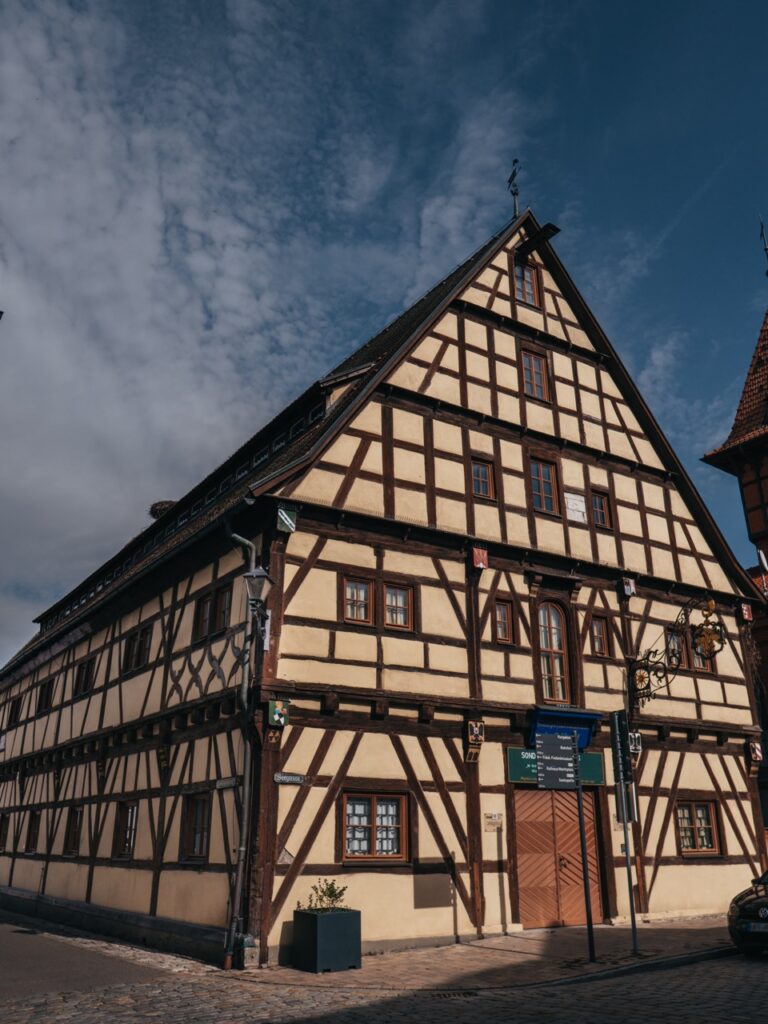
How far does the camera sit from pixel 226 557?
15984 millimetres

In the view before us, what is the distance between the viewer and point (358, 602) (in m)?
15.2

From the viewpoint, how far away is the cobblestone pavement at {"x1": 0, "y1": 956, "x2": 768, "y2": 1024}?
28.9 feet

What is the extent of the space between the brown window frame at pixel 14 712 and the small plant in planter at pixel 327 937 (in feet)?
60.1

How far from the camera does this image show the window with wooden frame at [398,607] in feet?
50.5

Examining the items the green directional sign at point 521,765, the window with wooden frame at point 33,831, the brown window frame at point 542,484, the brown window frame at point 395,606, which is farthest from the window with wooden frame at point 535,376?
the window with wooden frame at point 33,831

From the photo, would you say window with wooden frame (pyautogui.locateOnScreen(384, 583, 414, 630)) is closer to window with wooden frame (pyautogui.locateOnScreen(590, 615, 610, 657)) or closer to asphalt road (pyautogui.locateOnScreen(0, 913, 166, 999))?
window with wooden frame (pyautogui.locateOnScreen(590, 615, 610, 657))

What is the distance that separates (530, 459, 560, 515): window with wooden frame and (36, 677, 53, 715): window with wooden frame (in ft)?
50.0

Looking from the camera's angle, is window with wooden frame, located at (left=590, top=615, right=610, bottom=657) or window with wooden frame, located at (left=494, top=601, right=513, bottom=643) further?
window with wooden frame, located at (left=590, top=615, right=610, bottom=657)

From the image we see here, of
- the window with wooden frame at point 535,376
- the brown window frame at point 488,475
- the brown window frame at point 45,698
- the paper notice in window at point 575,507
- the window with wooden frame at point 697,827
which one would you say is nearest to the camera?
the brown window frame at point 488,475

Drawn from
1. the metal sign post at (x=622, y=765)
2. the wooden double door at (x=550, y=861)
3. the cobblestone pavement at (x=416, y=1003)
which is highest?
the metal sign post at (x=622, y=765)

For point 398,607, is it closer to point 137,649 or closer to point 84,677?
point 137,649

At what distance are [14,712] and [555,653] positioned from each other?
19.5 metres

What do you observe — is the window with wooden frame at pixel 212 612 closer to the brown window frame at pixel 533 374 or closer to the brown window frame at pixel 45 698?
the brown window frame at pixel 533 374

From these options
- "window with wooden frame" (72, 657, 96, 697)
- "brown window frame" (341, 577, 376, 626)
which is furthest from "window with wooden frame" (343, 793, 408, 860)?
"window with wooden frame" (72, 657, 96, 697)
